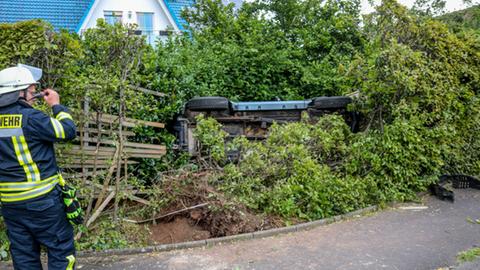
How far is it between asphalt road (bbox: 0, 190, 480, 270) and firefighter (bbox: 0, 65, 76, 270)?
1.14 metres

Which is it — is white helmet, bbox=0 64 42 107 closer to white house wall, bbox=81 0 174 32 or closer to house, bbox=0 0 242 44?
house, bbox=0 0 242 44

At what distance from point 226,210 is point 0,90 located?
3.29m

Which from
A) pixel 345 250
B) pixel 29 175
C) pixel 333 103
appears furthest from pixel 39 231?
pixel 333 103

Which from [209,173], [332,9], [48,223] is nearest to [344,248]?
[209,173]

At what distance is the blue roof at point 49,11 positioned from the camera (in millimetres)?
19297

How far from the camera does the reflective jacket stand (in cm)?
341

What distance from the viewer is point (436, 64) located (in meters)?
7.98

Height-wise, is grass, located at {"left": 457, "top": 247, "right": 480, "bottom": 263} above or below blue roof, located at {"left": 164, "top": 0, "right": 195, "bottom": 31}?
below

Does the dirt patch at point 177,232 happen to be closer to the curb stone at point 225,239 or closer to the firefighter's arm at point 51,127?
the curb stone at point 225,239

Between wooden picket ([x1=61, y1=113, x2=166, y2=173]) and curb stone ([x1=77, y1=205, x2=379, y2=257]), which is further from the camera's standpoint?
wooden picket ([x1=61, y1=113, x2=166, y2=173])

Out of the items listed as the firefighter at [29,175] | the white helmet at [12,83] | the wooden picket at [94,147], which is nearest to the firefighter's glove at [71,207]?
the firefighter at [29,175]

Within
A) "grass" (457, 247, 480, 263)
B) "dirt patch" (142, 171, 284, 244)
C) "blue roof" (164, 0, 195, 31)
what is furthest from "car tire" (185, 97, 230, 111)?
"blue roof" (164, 0, 195, 31)

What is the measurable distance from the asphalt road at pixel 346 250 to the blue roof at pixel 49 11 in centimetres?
1716

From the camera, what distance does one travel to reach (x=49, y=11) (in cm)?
2014
